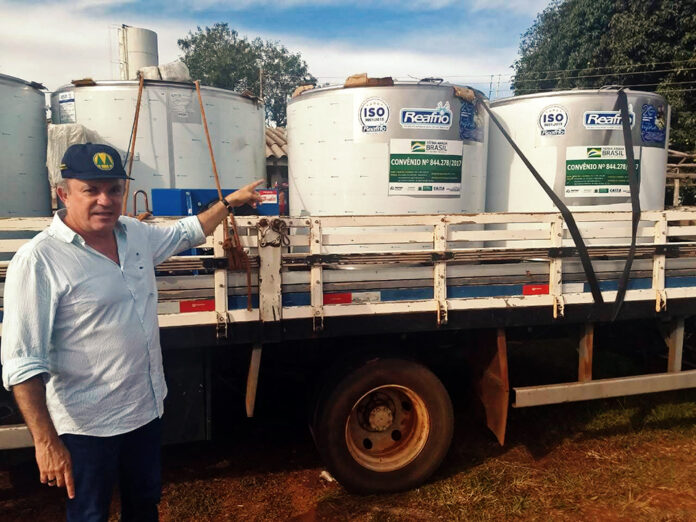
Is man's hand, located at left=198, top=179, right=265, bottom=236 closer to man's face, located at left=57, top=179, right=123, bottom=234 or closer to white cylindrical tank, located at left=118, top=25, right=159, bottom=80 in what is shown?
man's face, located at left=57, top=179, right=123, bottom=234

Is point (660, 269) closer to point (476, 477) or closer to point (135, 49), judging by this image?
point (476, 477)

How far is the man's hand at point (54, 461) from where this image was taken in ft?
6.38

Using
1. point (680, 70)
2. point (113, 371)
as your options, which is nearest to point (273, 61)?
point (680, 70)

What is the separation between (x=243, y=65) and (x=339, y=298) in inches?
1483

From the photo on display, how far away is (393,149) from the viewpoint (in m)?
4.01

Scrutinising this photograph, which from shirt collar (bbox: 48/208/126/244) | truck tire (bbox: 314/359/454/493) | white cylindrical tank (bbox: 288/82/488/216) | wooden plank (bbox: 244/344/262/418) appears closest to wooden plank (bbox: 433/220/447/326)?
truck tire (bbox: 314/359/454/493)

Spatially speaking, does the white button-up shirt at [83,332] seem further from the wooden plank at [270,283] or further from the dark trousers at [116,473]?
the wooden plank at [270,283]

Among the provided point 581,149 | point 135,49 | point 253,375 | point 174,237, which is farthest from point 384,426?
point 135,49

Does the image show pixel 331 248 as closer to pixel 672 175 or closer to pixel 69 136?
pixel 69 136

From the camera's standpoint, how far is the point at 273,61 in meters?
39.8

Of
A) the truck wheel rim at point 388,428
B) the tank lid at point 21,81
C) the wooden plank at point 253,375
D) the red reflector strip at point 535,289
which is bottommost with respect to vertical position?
the truck wheel rim at point 388,428

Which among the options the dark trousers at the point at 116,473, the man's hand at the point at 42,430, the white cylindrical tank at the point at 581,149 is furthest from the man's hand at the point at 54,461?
the white cylindrical tank at the point at 581,149

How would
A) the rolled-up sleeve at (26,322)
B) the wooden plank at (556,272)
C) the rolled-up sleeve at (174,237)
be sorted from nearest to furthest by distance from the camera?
the rolled-up sleeve at (26,322) < the rolled-up sleeve at (174,237) < the wooden plank at (556,272)

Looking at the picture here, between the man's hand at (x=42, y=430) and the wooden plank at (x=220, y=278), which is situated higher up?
the wooden plank at (x=220, y=278)
